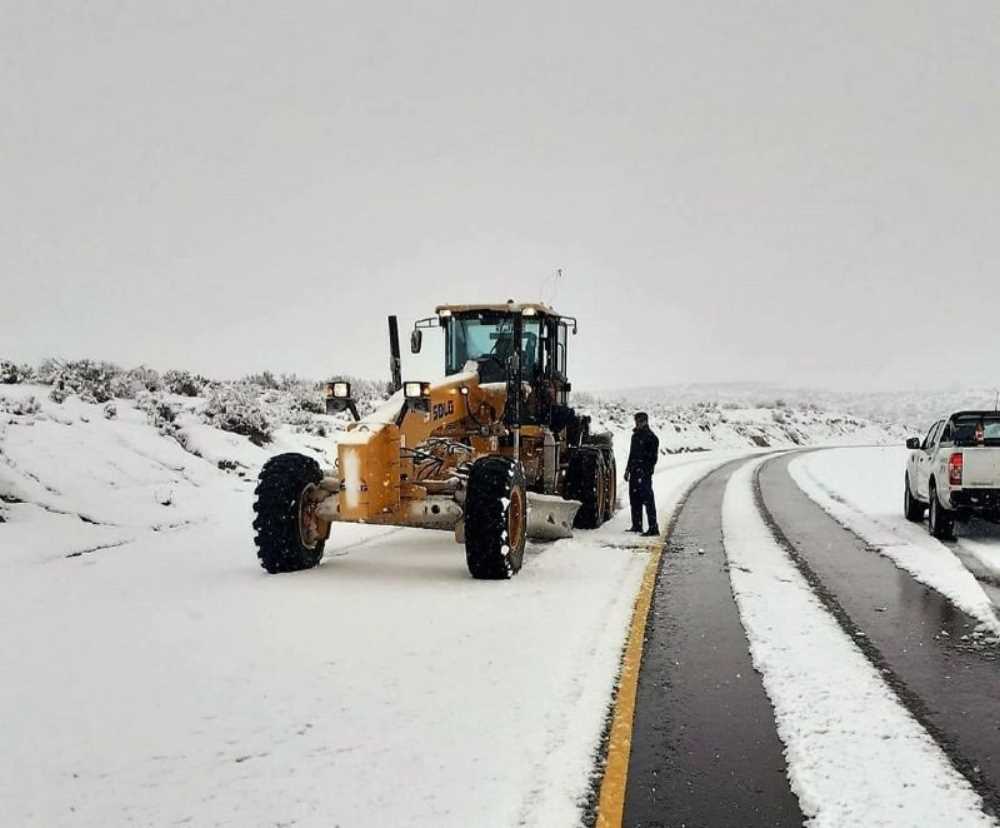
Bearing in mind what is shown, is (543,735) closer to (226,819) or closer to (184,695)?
(226,819)

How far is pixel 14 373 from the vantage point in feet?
54.3

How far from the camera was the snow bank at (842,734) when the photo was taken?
3.72 m

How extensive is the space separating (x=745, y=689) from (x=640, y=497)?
6819 millimetres

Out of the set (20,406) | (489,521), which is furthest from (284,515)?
(20,406)

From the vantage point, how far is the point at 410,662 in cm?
570

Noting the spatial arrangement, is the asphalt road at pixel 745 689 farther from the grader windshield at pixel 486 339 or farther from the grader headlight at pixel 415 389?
the grader windshield at pixel 486 339

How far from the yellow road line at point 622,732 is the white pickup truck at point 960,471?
6.20 meters

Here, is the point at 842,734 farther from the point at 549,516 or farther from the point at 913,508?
the point at 913,508

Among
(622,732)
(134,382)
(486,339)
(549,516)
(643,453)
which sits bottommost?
(622,732)

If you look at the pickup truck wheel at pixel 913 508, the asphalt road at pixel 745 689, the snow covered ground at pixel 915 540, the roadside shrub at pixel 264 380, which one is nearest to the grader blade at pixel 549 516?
the asphalt road at pixel 745 689

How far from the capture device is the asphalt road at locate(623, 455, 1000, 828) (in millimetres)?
3844

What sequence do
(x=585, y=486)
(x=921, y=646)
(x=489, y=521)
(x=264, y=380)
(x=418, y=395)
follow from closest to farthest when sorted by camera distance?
(x=921, y=646), (x=489, y=521), (x=418, y=395), (x=585, y=486), (x=264, y=380)

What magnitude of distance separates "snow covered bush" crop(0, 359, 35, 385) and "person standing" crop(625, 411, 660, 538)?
1195 centimetres

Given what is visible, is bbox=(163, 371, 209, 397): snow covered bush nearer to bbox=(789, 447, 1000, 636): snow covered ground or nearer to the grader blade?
the grader blade
